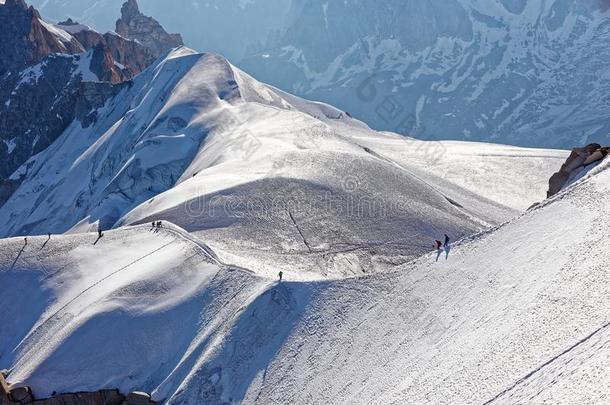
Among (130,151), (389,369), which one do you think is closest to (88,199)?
(130,151)

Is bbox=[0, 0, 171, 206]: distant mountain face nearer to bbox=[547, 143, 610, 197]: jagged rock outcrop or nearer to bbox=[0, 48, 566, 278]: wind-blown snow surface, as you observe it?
bbox=[0, 48, 566, 278]: wind-blown snow surface

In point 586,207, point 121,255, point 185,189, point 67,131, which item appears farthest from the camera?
point 67,131

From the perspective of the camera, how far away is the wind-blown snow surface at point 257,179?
203ft

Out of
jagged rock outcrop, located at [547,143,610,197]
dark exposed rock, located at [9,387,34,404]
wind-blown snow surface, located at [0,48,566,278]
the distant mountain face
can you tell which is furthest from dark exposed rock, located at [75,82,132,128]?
jagged rock outcrop, located at [547,143,610,197]

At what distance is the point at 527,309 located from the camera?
34906 mm

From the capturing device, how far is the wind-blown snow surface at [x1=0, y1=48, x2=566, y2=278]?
2437 inches

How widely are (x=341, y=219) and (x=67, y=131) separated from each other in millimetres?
130313

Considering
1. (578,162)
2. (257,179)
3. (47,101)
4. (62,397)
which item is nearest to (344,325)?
(62,397)

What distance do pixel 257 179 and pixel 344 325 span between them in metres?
32.8

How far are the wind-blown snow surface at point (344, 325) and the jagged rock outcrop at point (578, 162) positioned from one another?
6249 mm

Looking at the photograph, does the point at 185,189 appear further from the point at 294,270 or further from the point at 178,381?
the point at 178,381

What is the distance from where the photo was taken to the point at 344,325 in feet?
140

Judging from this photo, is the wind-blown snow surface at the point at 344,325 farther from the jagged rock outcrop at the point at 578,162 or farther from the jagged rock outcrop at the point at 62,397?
the jagged rock outcrop at the point at 578,162

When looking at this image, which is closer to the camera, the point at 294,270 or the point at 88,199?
the point at 294,270
